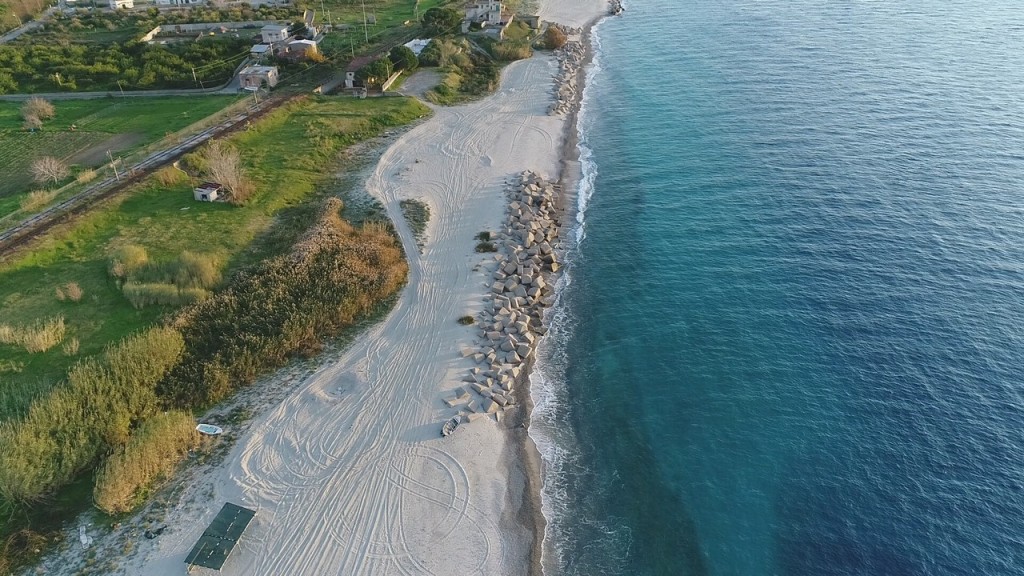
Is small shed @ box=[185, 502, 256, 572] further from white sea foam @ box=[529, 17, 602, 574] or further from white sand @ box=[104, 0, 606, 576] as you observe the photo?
white sea foam @ box=[529, 17, 602, 574]

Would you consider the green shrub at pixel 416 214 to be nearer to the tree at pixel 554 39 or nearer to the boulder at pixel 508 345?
the boulder at pixel 508 345

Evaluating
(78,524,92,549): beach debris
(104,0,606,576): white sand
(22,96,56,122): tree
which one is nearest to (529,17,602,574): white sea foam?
(104,0,606,576): white sand

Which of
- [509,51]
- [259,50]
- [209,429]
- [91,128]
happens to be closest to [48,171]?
[91,128]

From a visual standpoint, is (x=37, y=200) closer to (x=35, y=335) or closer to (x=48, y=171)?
(x=48, y=171)

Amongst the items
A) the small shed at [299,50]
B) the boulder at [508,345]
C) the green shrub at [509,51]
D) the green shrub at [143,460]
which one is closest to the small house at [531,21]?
the green shrub at [509,51]

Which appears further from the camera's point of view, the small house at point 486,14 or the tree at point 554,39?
the small house at point 486,14

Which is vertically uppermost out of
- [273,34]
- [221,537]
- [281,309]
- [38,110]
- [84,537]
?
[273,34]
